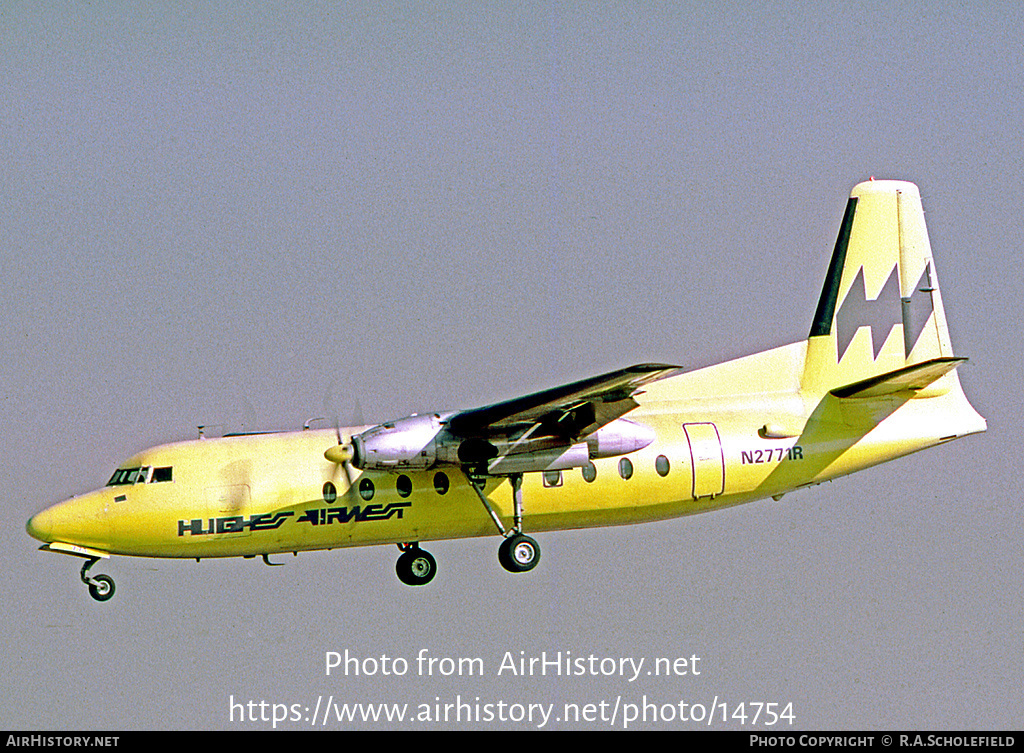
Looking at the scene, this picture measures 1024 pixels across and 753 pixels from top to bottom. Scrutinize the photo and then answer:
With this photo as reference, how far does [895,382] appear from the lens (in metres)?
21.6

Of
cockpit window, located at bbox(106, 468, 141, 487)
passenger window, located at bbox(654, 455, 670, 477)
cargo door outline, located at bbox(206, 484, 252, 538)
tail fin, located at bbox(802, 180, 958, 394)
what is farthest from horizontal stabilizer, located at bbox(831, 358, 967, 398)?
cockpit window, located at bbox(106, 468, 141, 487)

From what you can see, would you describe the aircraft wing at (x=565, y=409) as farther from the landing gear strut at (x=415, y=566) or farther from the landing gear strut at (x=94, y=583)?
the landing gear strut at (x=94, y=583)

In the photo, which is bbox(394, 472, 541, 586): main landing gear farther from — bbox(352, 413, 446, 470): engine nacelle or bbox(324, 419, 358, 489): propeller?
bbox(324, 419, 358, 489): propeller

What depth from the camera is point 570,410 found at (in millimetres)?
19844

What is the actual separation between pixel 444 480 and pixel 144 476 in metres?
4.11

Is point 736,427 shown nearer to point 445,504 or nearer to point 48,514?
point 445,504

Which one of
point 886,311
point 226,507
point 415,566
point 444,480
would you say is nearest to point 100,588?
point 226,507

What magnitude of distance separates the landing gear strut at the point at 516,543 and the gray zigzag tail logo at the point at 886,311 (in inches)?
246

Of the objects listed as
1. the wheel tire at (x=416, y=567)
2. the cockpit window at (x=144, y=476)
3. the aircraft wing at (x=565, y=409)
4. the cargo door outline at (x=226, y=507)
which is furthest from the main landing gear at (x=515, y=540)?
the cockpit window at (x=144, y=476)

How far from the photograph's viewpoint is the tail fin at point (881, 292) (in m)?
23.3

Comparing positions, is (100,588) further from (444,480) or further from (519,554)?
(519,554)

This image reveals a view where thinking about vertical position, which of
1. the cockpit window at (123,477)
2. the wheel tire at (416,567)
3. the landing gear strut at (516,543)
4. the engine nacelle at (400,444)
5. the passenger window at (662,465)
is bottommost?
the wheel tire at (416,567)

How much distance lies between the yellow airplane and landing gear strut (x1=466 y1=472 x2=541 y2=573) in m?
0.02
